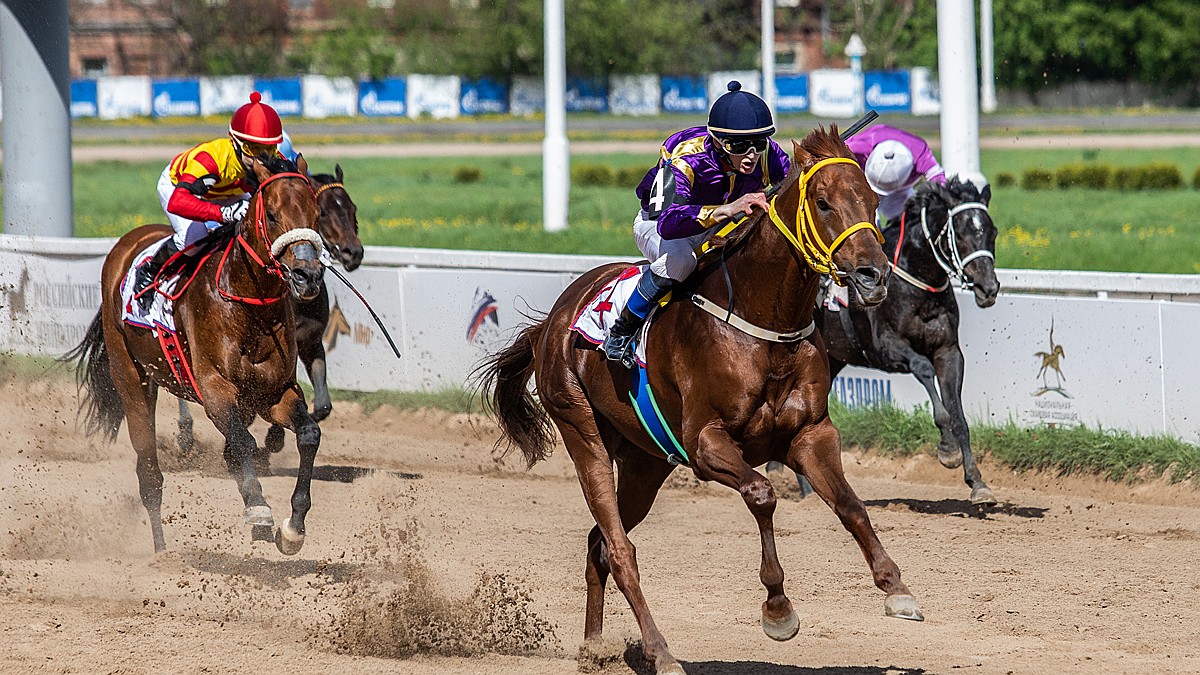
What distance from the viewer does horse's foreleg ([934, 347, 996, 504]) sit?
8.18 metres

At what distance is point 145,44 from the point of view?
195ft

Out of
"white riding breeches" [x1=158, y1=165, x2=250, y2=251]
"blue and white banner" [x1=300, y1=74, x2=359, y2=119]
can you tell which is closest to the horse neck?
"white riding breeches" [x1=158, y1=165, x2=250, y2=251]

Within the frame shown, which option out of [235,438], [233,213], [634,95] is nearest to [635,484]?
[235,438]

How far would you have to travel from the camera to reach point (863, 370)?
1023 cm

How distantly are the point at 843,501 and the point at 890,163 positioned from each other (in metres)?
4.77

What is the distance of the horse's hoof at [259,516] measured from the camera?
6.61 meters

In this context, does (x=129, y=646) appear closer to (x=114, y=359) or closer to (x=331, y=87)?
(x=114, y=359)

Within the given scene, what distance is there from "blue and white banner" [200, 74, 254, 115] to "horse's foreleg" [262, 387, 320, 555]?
4629cm

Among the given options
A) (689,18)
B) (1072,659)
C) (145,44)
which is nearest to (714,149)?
(1072,659)

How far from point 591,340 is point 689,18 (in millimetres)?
51002

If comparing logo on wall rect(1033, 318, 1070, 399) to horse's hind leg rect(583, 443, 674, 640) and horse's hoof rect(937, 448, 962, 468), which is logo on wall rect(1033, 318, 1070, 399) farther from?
horse's hind leg rect(583, 443, 674, 640)

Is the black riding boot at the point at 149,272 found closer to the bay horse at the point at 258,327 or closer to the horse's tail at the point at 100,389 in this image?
the bay horse at the point at 258,327

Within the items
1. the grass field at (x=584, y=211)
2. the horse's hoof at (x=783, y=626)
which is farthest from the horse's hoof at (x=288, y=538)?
the grass field at (x=584, y=211)

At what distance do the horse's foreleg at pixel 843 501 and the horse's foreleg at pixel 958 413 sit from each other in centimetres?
360
